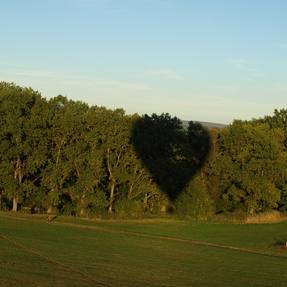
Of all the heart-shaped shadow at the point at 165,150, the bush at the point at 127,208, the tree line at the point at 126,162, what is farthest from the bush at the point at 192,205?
the bush at the point at 127,208

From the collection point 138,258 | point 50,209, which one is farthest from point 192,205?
point 138,258

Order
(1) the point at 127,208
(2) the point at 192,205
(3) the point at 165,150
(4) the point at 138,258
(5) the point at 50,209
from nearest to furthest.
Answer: (4) the point at 138,258
(5) the point at 50,209
(1) the point at 127,208
(3) the point at 165,150
(2) the point at 192,205

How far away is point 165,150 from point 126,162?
468 cm

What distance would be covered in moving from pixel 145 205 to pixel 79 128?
41.2ft

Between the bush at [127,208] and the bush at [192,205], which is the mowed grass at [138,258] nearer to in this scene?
the bush at [127,208]

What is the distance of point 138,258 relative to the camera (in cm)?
2941

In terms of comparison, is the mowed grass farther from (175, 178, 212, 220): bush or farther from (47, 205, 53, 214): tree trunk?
(175, 178, 212, 220): bush

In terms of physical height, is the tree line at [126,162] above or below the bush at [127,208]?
above

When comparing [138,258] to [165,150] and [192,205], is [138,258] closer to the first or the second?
[165,150]

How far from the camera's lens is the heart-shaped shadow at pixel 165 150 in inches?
2707

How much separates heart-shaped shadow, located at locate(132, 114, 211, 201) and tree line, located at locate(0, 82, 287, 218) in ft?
0.35

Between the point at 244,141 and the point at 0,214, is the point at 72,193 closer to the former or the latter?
the point at 0,214

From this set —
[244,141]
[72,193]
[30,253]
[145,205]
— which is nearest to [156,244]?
[30,253]

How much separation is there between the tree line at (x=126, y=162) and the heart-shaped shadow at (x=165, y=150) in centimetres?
11
